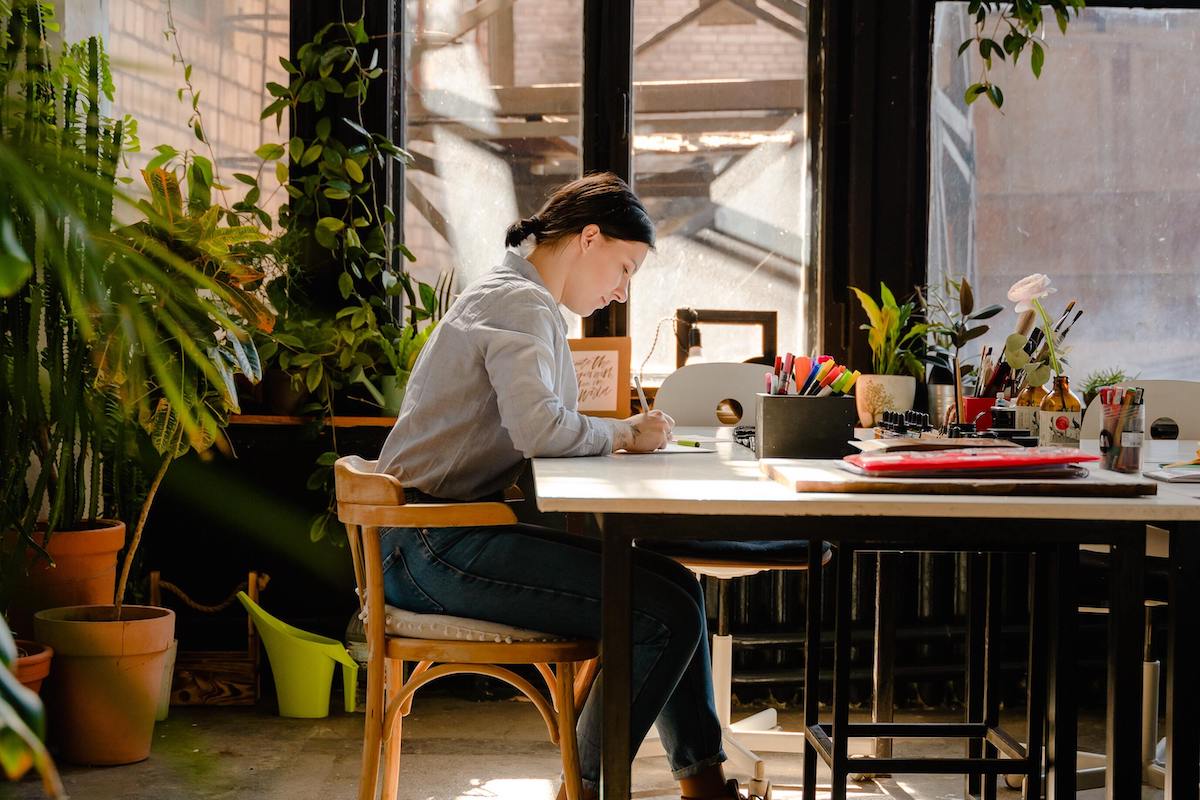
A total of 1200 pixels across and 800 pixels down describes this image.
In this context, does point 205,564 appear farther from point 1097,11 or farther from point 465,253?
point 1097,11

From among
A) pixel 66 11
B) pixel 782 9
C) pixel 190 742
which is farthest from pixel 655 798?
pixel 66 11

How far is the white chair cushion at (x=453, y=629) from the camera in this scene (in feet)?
5.92

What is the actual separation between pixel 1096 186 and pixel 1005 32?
1.89 ft

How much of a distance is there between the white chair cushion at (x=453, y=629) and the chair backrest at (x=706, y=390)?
1.30 m

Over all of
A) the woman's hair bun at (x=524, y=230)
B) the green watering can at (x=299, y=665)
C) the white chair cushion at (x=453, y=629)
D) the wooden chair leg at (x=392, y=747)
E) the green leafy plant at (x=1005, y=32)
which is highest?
the green leafy plant at (x=1005, y=32)

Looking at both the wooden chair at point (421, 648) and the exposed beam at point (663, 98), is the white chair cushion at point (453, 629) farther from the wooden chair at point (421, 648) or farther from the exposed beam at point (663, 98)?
the exposed beam at point (663, 98)

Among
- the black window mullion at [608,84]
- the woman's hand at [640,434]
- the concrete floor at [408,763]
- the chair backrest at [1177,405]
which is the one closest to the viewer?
the woman's hand at [640,434]

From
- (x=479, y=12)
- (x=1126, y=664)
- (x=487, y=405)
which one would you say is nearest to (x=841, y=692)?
(x=1126, y=664)

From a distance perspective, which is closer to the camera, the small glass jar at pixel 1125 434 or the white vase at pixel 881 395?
the small glass jar at pixel 1125 434

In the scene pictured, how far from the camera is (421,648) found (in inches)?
71.9

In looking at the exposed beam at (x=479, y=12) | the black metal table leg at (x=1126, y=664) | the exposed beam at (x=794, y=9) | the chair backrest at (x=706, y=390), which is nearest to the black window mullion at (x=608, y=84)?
the exposed beam at (x=479, y=12)

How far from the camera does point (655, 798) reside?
2551mm

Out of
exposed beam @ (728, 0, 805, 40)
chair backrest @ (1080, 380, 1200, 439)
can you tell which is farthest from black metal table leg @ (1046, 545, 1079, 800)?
exposed beam @ (728, 0, 805, 40)

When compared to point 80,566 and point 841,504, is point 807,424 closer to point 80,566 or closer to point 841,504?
point 841,504
